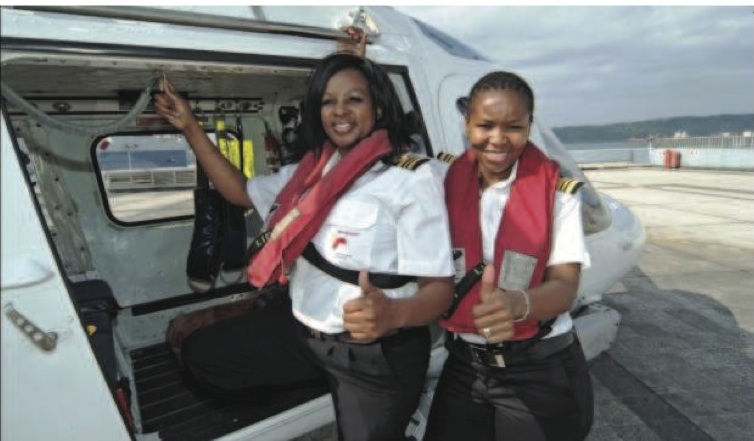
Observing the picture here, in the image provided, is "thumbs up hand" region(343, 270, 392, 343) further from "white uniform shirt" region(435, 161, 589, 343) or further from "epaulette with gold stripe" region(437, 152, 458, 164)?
"epaulette with gold stripe" region(437, 152, 458, 164)

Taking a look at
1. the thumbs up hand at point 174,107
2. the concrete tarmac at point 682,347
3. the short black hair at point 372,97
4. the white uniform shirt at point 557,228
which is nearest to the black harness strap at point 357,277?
the white uniform shirt at point 557,228

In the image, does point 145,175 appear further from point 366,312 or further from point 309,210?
point 366,312

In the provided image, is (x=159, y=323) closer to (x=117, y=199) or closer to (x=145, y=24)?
(x=117, y=199)

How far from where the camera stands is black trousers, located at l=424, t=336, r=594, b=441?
1.80 m

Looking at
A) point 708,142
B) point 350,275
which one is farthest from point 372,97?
point 708,142

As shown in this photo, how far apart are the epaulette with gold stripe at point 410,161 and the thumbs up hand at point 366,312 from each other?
0.48m

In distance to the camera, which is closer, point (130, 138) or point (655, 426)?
point (655, 426)

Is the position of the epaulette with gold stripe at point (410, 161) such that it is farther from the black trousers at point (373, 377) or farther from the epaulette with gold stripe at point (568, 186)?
the black trousers at point (373, 377)

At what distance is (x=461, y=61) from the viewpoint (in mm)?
3135

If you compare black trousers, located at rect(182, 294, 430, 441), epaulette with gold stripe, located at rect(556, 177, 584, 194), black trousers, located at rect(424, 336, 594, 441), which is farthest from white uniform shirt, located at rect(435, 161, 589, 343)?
black trousers, located at rect(182, 294, 430, 441)

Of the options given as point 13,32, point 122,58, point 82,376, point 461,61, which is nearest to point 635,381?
point 461,61

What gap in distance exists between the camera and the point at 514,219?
1.76 metres

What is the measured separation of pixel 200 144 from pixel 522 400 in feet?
5.70

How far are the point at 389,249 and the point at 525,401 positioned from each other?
75cm
